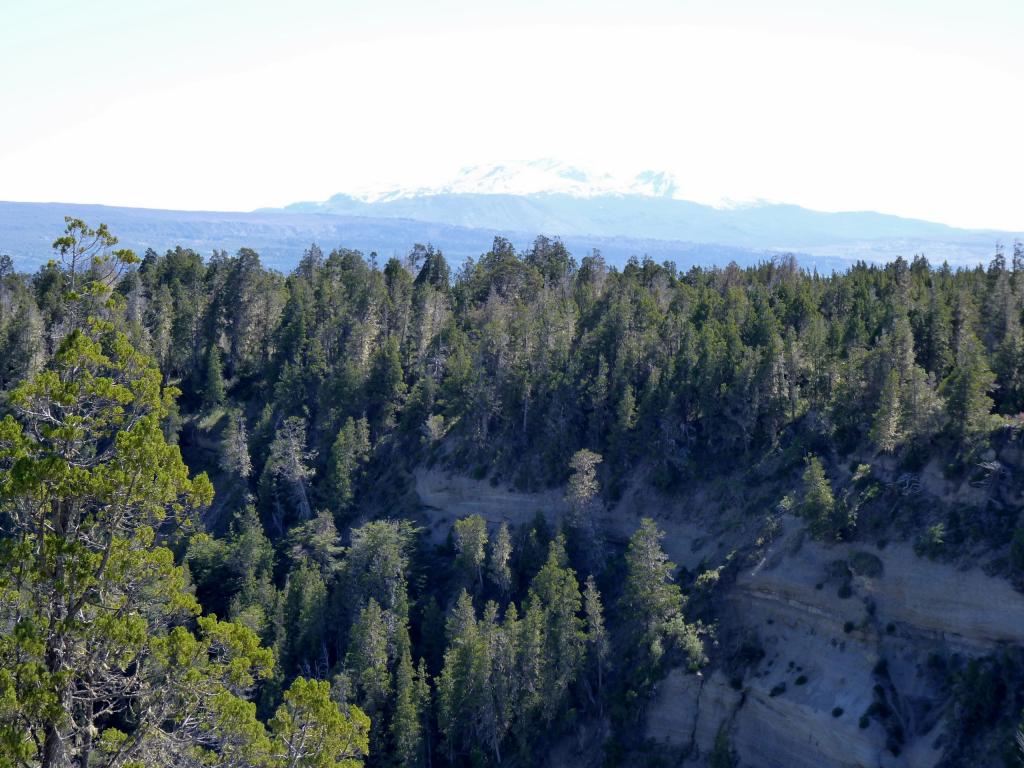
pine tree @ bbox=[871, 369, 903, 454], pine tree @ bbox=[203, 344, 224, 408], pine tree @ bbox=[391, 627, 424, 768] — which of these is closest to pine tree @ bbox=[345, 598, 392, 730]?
pine tree @ bbox=[391, 627, 424, 768]

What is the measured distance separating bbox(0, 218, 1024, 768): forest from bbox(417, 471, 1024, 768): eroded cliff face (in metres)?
1.59

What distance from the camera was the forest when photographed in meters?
19.8

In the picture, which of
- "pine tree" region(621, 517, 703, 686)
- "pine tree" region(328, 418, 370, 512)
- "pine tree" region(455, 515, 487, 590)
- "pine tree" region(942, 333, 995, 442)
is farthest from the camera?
"pine tree" region(328, 418, 370, 512)

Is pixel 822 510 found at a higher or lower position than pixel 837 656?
higher

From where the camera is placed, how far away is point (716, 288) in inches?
3642

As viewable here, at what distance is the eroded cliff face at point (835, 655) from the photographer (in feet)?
147

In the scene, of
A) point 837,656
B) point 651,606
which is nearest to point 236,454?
point 651,606

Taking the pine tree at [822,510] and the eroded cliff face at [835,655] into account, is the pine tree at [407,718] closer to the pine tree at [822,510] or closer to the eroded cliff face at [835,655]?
the eroded cliff face at [835,655]

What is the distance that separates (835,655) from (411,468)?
3555cm

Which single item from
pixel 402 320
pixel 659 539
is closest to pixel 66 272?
pixel 659 539

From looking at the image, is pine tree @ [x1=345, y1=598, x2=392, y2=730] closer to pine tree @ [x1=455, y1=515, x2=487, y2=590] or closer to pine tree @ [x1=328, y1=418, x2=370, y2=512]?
pine tree @ [x1=455, y1=515, x2=487, y2=590]

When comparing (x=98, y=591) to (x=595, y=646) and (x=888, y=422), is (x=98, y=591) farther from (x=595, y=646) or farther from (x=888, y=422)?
(x=888, y=422)

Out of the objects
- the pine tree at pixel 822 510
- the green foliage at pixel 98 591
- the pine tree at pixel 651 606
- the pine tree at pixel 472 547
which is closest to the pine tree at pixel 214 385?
the pine tree at pixel 472 547

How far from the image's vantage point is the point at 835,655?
48688mm
